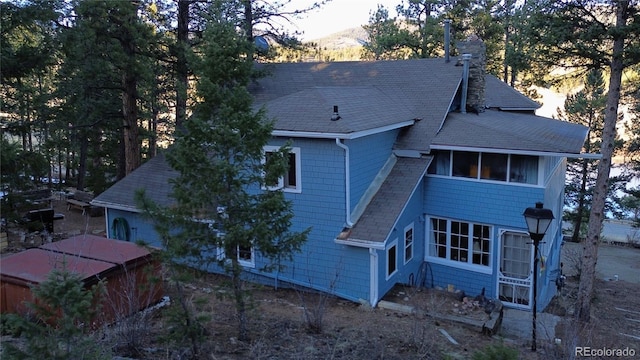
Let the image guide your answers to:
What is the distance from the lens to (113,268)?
8.23m

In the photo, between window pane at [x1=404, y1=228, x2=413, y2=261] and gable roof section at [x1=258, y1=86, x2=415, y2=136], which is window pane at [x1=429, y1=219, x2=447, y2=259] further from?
gable roof section at [x1=258, y1=86, x2=415, y2=136]

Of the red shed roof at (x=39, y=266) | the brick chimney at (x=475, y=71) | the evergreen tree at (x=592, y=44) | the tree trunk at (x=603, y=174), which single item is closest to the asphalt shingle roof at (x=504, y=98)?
the brick chimney at (x=475, y=71)

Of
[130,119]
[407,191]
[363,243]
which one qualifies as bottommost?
[363,243]

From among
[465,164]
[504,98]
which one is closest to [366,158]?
[465,164]

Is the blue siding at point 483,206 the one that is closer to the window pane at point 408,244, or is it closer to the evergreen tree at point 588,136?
the window pane at point 408,244

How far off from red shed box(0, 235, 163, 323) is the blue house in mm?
3396

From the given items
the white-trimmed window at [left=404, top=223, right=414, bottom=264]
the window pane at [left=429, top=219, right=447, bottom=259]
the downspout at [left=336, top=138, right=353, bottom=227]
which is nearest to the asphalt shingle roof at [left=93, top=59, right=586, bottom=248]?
the downspout at [left=336, top=138, right=353, bottom=227]

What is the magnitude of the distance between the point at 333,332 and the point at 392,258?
3.79 m

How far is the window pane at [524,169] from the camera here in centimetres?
1168

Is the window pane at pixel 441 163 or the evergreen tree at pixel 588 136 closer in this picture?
the window pane at pixel 441 163

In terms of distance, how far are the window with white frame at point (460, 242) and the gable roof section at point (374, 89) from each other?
2.29m

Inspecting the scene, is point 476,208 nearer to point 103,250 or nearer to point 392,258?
point 392,258

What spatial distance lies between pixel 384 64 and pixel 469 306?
28.8 feet

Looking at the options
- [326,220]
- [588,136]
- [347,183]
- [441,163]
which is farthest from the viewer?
[588,136]
